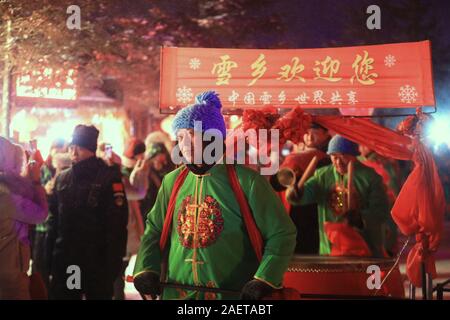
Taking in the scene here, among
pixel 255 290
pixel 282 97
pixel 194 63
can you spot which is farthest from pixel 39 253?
pixel 255 290

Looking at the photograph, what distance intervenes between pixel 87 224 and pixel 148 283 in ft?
7.47

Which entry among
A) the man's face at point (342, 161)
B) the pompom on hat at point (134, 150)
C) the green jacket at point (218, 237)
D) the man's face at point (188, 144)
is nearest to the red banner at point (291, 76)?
the man's face at point (342, 161)

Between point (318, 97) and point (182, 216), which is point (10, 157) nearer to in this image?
point (182, 216)

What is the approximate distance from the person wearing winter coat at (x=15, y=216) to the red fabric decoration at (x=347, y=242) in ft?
9.92

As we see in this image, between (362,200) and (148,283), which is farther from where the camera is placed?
(362,200)

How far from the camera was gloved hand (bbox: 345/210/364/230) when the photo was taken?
24.6 ft

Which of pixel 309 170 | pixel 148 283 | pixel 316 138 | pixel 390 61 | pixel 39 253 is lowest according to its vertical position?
pixel 39 253

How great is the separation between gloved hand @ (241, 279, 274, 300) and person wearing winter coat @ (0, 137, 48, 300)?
8.39 ft

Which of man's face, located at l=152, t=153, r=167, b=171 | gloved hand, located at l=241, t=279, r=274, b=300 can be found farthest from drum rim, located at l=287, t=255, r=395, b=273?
man's face, located at l=152, t=153, r=167, b=171

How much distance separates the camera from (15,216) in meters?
6.07

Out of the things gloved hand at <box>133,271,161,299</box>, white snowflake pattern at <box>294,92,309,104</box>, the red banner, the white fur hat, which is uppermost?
the red banner

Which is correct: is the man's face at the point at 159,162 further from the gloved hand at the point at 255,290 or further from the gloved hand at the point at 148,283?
the gloved hand at the point at 255,290

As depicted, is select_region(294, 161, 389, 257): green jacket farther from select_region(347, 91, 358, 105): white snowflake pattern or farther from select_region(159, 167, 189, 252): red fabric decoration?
select_region(159, 167, 189, 252): red fabric decoration
